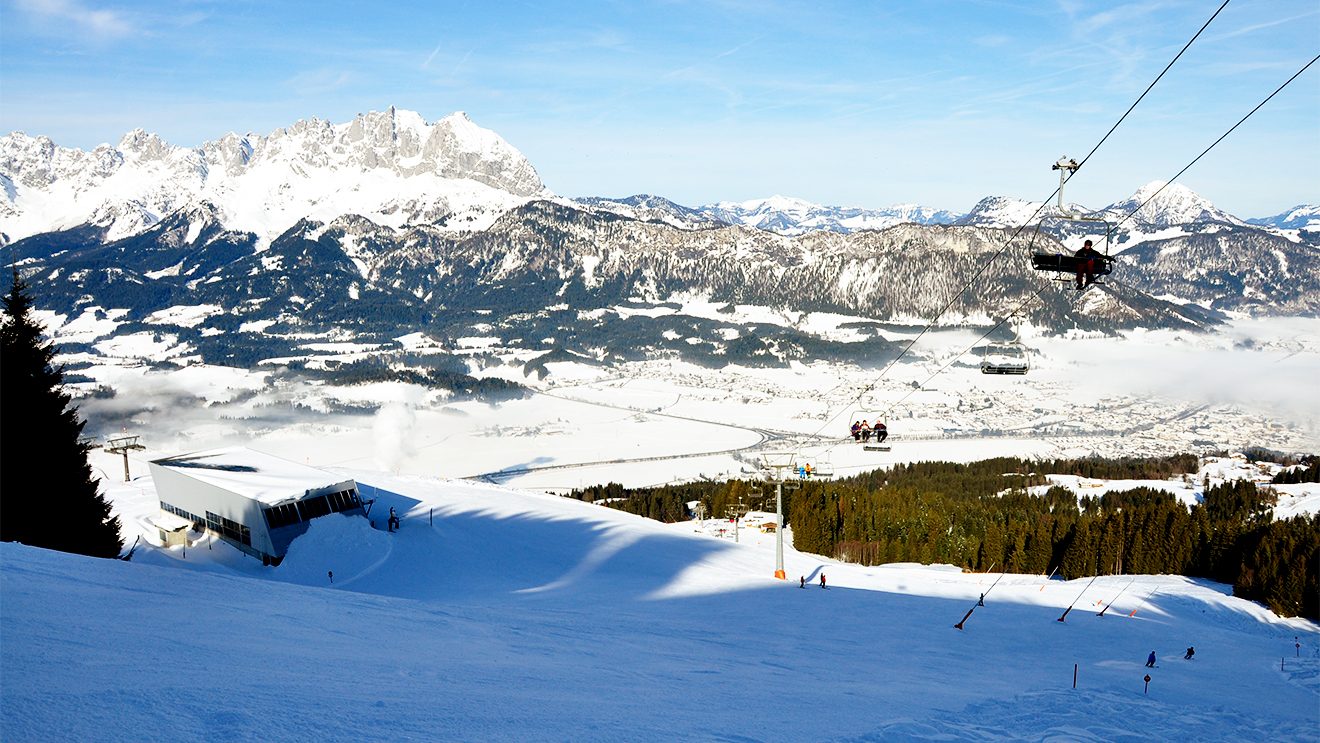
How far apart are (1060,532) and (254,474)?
49.7 m

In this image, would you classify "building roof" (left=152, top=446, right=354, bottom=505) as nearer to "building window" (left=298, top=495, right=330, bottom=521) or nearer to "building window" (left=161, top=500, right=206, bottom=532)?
"building window" (left=298, top=495, right=330, bottom=521)

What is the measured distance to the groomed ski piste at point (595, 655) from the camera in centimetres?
1034

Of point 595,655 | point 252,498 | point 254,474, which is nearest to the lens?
point 595,655

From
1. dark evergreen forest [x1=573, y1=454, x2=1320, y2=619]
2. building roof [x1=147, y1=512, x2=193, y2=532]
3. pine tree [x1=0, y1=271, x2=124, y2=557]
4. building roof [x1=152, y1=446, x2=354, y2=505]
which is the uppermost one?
pine tree [x1=0, y1=271, x2=124, y2=557]

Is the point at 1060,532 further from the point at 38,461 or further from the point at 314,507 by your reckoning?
the point at 38,461

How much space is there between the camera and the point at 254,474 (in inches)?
1607

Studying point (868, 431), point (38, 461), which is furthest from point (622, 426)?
point (38, 461)

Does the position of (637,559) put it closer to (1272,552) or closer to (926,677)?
(926,677)

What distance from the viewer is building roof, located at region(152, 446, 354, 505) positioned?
36.9 metres

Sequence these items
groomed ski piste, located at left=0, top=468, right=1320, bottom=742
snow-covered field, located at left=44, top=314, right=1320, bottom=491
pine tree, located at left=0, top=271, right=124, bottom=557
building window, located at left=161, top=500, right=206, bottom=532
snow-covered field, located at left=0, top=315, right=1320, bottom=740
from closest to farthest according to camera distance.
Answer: groomed ski piste, located at left=0, top=468, right=1320, bottom=742 < snow-covered field, located at left=0, top=315, right=1320, bottom=740 < pine tree, located at left=0, top=271, right=124, bottom=557 < building window, located at left=161, top=500, right=206, bottom=532 < snow-covered field, located at left=44, top=314, right=1320, bottom=491

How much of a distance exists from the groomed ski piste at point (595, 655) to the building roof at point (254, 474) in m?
2.78

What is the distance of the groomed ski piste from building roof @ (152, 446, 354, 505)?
2.78 meters

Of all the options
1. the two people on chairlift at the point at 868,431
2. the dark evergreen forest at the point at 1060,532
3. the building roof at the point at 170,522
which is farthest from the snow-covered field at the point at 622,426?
the two people on chairlift at the point at 868,431

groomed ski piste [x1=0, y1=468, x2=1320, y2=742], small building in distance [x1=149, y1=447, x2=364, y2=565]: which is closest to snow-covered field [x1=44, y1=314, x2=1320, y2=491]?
small building in distance [x1=149, y1=447, x2=364, y2=565]
